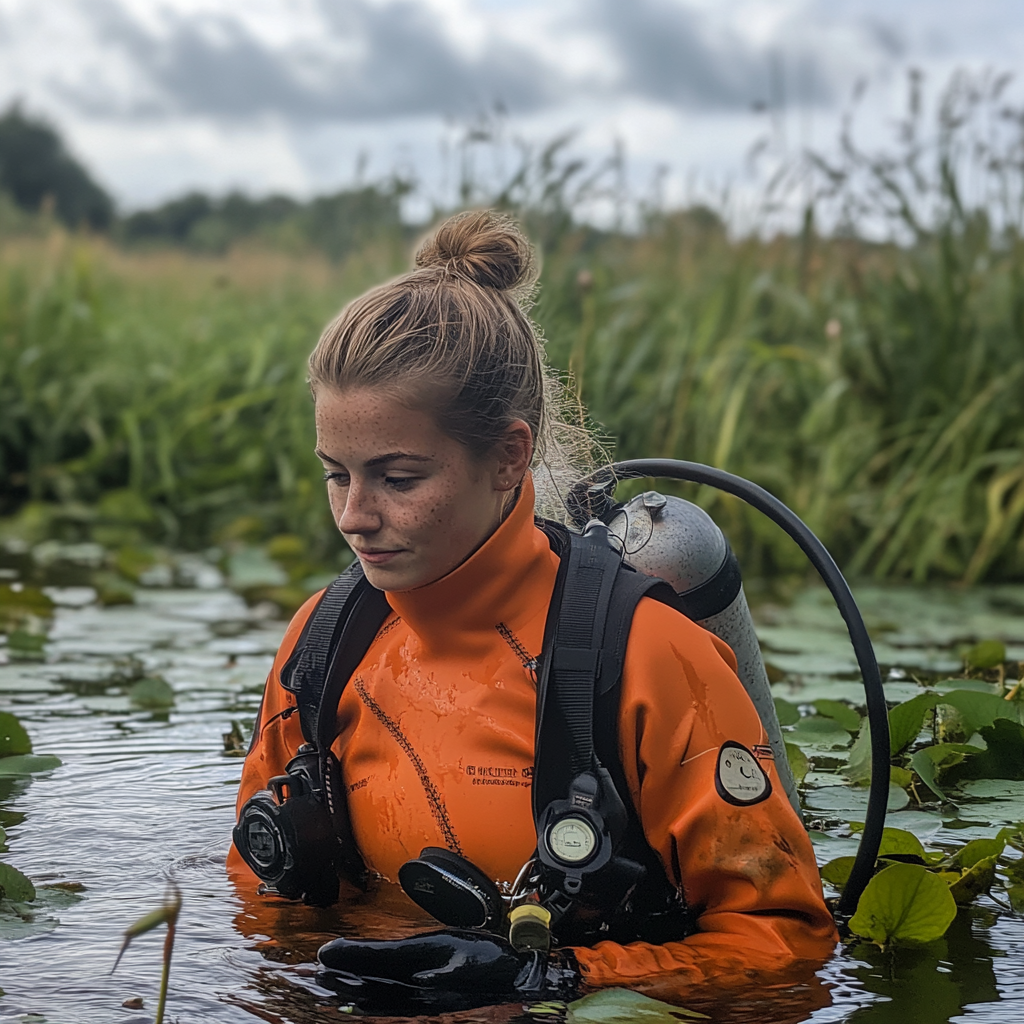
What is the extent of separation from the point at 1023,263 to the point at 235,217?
39.0m

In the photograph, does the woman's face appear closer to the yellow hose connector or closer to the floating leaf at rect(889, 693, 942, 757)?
the yellow hose connector

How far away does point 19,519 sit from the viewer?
267 inches

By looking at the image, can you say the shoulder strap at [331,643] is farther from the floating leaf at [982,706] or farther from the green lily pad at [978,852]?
the floating leaf at [982,706]

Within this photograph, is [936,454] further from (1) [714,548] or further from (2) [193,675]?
(1) [714,548]

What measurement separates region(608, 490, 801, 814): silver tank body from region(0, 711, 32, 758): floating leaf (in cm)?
144

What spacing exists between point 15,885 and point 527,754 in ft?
2.67

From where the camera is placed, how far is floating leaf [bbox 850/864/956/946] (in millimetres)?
2096

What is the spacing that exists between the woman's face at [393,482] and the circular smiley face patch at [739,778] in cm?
48

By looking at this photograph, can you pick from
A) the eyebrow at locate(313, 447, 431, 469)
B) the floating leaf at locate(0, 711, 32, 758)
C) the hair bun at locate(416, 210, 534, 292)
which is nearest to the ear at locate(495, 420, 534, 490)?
the eyebrow at locate(313, 447, 431, 469)

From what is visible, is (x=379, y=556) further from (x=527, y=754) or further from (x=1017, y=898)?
(x=1017, y=898)

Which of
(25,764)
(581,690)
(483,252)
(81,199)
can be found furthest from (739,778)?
(81,199)

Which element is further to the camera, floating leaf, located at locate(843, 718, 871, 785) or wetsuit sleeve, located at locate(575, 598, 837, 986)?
floating leaf, located at locate(843, 718, 871, 785)

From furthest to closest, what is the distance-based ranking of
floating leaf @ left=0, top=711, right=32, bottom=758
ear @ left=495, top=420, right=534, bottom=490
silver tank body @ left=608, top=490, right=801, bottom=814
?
floating leaf @ left=0, top=711, right=32, bottom=758 < silver tank body @ left=608, top=490, right=801, bottom=814 < ear @ left=495, top=420, right=534, bottom=490

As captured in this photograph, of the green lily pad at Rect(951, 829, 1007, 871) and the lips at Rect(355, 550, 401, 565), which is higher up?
the lips at Rect(355, 550, 401, 565)
